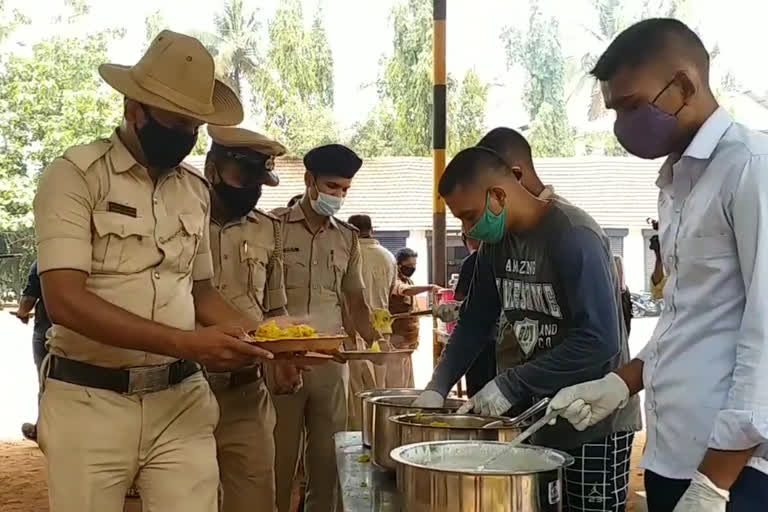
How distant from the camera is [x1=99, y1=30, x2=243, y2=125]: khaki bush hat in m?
2.32

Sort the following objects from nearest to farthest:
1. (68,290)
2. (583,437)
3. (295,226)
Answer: (68,290) → (583,437) → (295,226)

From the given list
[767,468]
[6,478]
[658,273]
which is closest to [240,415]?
[767,468]

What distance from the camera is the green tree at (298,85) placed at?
15906mm

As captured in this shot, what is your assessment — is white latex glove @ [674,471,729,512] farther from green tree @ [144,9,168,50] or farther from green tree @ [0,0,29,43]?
green tree @ [0,0,29,43]

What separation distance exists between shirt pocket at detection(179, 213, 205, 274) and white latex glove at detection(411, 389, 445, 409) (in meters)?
0.70

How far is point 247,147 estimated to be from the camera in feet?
10.6

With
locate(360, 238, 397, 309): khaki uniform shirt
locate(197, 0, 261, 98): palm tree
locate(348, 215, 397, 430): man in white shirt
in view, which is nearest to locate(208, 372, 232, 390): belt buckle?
locate(348, 215, 397, 430): man in white shirt

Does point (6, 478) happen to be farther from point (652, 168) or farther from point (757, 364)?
point (652, 168)

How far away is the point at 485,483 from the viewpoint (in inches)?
64.4

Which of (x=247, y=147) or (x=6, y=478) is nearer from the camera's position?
(x=247, y=147)

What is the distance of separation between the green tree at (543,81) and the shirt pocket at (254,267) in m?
12.3

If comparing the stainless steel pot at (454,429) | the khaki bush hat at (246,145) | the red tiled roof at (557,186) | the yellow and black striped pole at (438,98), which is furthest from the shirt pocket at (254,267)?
the red tiled roof at (557,186)

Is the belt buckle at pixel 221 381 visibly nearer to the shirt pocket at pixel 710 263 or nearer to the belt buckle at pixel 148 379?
the belt buckle at pixel 148 379

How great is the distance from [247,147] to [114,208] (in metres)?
1.02
